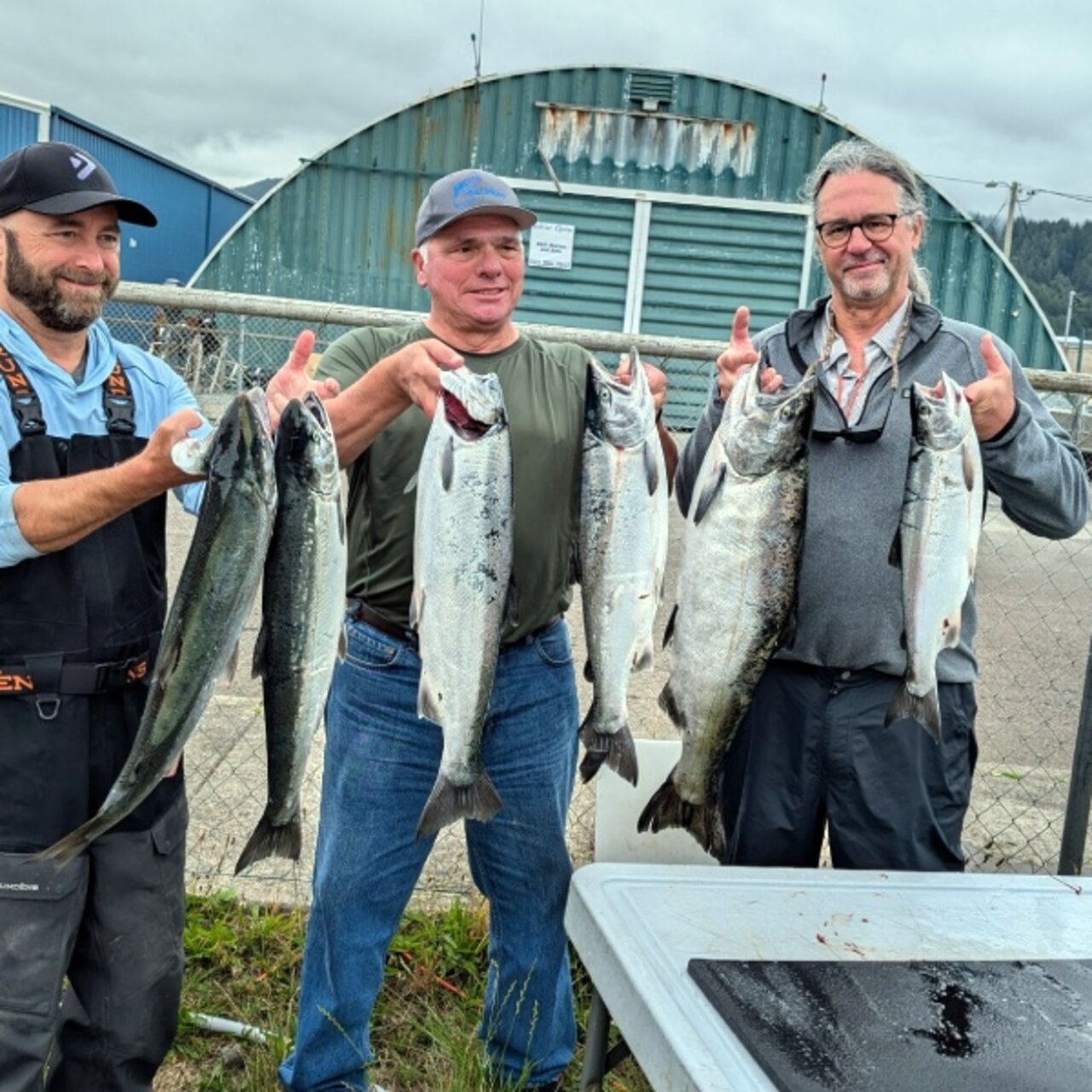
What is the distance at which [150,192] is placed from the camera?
84.4ft

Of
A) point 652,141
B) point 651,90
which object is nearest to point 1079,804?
point 652,141

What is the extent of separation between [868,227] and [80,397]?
2.12 metres

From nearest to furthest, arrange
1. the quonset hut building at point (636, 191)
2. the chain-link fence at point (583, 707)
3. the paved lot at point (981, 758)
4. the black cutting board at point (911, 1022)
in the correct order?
the black cutting board at point (911, 1022)
the chain-link fence at point (583, 707)
the paved lot at point (981, 758)
the quonset hut building at point (636, 191)

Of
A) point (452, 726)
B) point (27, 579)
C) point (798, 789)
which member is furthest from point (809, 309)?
point (27, 579)

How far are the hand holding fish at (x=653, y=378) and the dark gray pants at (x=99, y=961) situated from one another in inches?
64.7

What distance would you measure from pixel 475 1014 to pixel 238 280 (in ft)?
49.9

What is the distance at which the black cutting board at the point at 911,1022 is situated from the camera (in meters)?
2.12

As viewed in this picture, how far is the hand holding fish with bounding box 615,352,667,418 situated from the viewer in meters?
2.87

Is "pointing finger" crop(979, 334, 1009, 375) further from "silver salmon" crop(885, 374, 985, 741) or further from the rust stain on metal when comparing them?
the rust stain on metal

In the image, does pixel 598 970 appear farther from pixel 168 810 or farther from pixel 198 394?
pixel 198 394

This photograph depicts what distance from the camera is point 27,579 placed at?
2818 millimetres

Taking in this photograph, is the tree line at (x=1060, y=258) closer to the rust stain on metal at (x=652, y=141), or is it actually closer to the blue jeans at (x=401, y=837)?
the rust stain on metal at (x=652, y=141)

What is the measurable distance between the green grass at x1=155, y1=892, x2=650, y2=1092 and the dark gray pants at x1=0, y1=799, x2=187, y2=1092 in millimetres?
509

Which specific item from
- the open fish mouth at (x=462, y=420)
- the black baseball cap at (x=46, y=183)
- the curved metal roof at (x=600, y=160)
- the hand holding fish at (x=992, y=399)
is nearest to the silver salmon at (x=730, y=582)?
the hand holding fish at (x=992, y=399)
